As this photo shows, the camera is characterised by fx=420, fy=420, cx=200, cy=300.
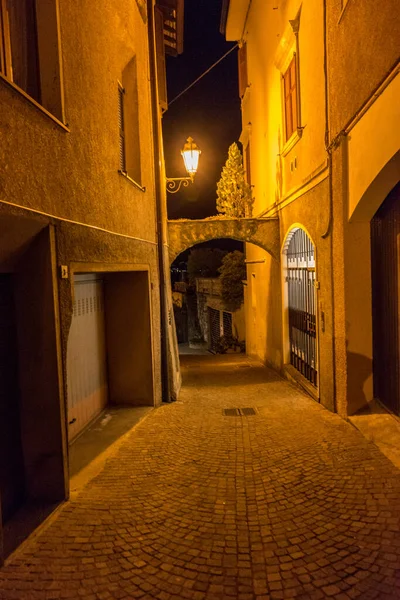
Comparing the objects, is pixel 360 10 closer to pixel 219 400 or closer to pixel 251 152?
pixel 219 400

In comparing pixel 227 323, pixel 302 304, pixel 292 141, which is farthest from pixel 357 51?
pixel 227 323

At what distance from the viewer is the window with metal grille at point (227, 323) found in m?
21.9

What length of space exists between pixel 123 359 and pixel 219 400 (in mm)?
2197

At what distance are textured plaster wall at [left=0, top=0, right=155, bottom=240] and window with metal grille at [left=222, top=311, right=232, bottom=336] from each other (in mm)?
14453

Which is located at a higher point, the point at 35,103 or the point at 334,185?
the point at 35,103

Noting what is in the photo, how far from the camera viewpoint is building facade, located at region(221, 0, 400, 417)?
17.6ft

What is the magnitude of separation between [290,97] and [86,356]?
750 centimetres

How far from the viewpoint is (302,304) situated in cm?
957

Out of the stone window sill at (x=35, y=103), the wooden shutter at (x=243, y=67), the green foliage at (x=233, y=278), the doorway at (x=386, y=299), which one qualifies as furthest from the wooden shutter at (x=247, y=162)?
the stone window sill at (x=35, y=103)

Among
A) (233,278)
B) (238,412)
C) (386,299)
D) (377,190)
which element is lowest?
(238,412)

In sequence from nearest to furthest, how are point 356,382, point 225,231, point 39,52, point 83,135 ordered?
point 39,52 < point 83,135 < point 356,382 < point 225,231

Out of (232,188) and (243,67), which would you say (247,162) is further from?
(232,188)

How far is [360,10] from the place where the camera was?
5.52 m

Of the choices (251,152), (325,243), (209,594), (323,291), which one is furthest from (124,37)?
(251,152)
